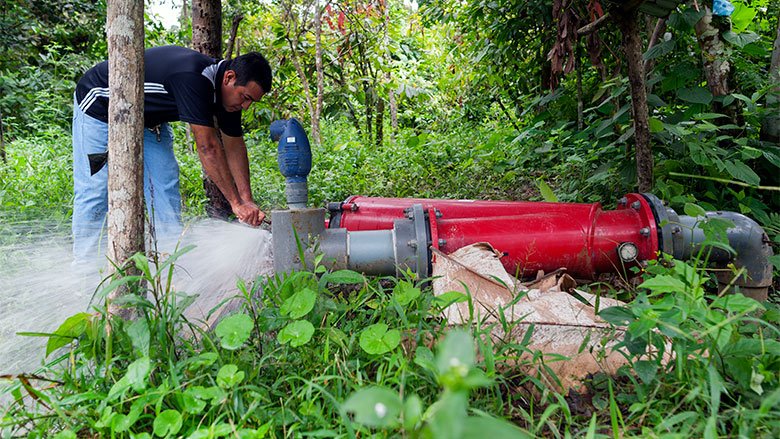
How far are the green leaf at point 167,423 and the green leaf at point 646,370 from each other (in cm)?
110

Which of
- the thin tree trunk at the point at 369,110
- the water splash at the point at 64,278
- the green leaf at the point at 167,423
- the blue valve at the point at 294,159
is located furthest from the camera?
the thin tree trunk at the point at 369,110

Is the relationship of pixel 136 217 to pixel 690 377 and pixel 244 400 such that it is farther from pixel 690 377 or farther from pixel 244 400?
pixel 690 377

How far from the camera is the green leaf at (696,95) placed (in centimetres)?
268

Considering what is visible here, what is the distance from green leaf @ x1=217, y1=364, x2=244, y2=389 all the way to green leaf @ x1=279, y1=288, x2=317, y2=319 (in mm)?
223

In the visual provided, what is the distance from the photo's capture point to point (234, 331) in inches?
51.2

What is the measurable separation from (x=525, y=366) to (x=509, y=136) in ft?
13.5

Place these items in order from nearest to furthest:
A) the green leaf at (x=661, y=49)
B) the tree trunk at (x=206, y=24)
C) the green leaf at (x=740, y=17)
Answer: the green leaf at (x=740, y=17) < the green leaf at (x=661, y=49) < the tree trunk at (x=206, y=24)

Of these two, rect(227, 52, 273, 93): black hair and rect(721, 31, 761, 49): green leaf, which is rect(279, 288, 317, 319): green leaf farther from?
rect(721, 31, 761, 49): green leaf

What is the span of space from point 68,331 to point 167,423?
17.9 inches

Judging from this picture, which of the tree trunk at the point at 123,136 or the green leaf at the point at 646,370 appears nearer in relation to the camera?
the green leaf at the point at 646,370

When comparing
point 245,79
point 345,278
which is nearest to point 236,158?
point 245,79

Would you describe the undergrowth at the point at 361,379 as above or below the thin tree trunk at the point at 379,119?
below

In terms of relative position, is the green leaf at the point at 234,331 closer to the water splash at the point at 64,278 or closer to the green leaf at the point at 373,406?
the water splash at the point at 64,278

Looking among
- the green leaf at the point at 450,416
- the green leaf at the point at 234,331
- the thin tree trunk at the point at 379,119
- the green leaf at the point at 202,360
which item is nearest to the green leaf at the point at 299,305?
the green leaf at the point at 234,331
